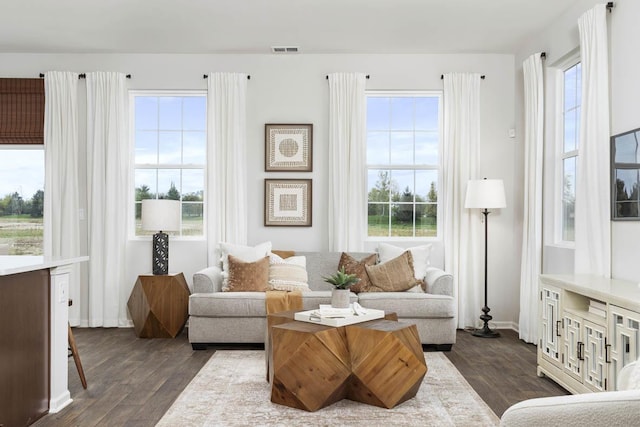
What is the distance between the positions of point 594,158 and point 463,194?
1866 mm

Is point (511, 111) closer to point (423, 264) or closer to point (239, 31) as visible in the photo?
point (423, 264)

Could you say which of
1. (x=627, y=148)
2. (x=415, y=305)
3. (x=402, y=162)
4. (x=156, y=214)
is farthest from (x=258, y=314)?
(x=627, y=148)

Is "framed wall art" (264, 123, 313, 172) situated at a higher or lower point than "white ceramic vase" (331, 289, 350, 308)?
higher

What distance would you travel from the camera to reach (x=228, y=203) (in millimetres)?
5914

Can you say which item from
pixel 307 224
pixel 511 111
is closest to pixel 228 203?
pixel 307 224

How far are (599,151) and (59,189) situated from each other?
5076 mm

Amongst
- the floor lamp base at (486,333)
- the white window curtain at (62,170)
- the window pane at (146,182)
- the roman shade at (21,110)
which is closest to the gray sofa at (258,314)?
the floor lamp base at (486,333)

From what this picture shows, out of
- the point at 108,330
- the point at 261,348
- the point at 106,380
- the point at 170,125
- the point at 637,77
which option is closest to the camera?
the point at 637,77

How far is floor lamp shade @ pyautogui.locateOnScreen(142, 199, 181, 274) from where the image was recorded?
17.9 ft

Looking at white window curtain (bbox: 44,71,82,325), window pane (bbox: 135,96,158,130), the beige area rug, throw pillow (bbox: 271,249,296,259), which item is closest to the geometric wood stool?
the beige area rug

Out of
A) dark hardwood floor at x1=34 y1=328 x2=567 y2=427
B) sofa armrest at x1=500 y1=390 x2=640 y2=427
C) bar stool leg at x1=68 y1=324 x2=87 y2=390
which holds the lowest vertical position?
dark hardwood floor at x1=34 y1=328 x2=567 y2=427

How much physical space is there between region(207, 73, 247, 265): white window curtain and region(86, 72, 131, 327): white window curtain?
0.93 metres

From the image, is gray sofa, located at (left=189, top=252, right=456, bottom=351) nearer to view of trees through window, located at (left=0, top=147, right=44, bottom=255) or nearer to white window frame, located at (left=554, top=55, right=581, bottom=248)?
white window frame, located at (left=554, top=55, right=581, bottom=248)

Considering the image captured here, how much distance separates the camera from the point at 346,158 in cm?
593
